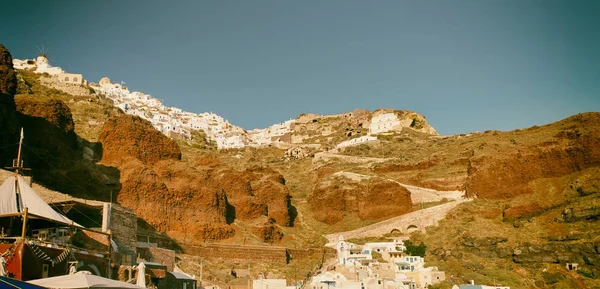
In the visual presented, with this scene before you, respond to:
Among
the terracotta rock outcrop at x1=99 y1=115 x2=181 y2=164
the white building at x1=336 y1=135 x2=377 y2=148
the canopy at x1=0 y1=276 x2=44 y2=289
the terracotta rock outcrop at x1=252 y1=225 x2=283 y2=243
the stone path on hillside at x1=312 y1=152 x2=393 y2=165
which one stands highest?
the white building at x1=336 y1=135 x2=377 y2=148

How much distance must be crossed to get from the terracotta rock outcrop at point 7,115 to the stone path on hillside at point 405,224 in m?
31.9

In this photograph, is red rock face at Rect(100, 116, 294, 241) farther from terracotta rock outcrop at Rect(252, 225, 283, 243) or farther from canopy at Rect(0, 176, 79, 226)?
canopy at Rect(0, 176, 79, 226)

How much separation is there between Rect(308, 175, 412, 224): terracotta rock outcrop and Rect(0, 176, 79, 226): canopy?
1716 inches

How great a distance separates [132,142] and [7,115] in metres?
14.6

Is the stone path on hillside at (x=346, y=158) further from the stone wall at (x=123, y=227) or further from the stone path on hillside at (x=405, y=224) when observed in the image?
the stone wall at (x=123, y=227)

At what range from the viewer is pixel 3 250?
67.3ft

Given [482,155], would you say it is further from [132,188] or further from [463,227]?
[132,188]

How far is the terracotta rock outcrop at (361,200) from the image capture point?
209 feet

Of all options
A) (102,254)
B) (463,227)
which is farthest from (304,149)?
(102,254)

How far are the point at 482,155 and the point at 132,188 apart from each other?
37.4m

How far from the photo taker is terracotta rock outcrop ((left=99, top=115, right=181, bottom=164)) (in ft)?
166

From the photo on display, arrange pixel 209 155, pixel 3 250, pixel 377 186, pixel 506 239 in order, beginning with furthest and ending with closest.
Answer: pixel 377 186 < pixel 209 155 < pixel 506 239 < pixel 3 250

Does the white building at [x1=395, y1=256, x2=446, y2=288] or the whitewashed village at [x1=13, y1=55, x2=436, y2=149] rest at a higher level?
the whitewashed village at [x1=13, y1=55, x2=436, y2=149]

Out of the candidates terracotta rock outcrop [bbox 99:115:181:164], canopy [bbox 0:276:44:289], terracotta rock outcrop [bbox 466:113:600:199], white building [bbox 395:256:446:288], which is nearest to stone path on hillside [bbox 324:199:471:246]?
terracotta rock outcrop [bbox 466:113:600:199]
